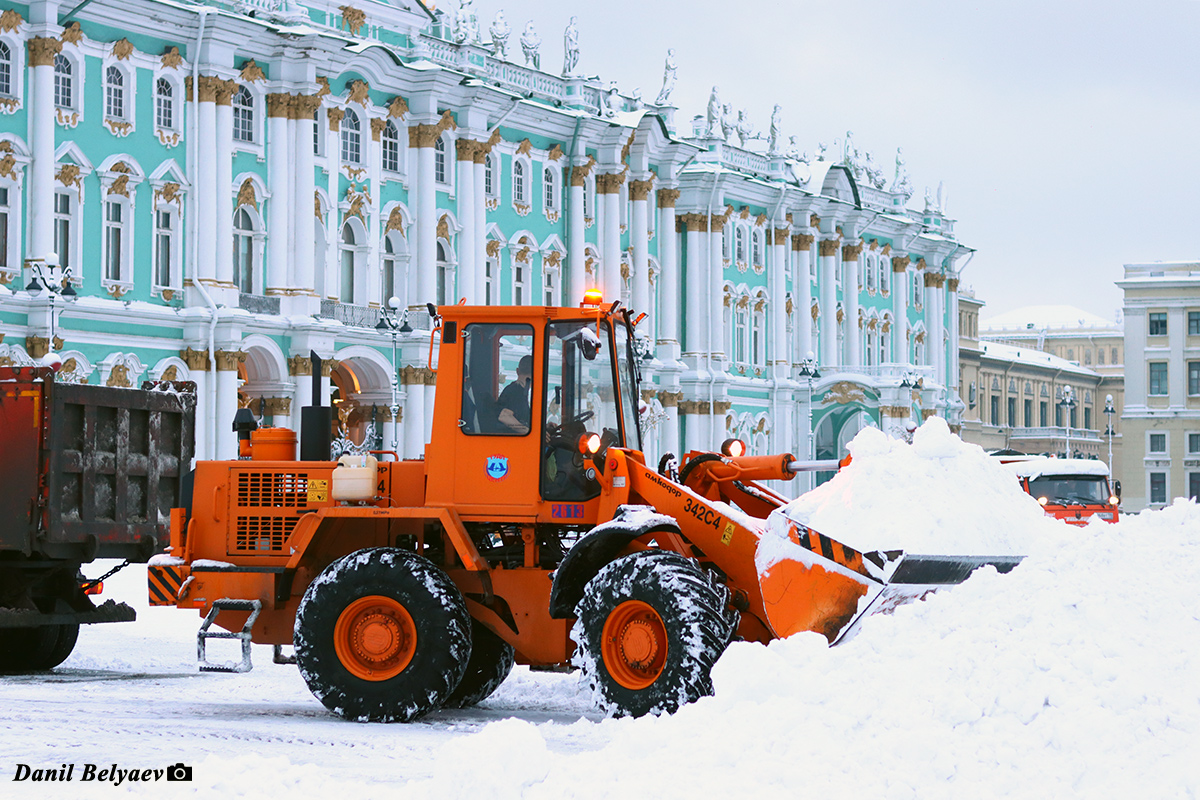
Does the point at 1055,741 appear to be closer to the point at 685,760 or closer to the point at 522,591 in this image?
the point at 685,760

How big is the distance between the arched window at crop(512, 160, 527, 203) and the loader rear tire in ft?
109

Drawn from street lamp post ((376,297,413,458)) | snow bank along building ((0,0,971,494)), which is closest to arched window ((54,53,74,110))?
snow bank along building ((0,0,971,494))

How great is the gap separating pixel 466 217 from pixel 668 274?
36.4 ft

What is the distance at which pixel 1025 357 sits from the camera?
107 m

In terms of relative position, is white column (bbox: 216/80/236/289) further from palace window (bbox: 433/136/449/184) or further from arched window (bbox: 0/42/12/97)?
palace window (bbox: 433/136/449/184)

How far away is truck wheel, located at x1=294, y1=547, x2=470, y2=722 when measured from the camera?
1092 centimetres

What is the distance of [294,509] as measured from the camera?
12.1 m

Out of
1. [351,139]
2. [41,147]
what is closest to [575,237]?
[351,139]

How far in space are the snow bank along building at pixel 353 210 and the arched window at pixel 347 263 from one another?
75 mm

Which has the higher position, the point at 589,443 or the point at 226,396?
the point at 226,396

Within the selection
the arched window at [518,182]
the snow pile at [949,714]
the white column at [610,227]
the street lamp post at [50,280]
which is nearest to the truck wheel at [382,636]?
the snow pile at [949,714]

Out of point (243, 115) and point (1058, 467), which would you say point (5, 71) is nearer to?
point (243, 115)

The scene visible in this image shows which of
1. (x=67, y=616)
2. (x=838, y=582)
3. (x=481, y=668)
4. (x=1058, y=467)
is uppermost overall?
(x=1058, y=467)

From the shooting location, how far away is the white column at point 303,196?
38281mm
